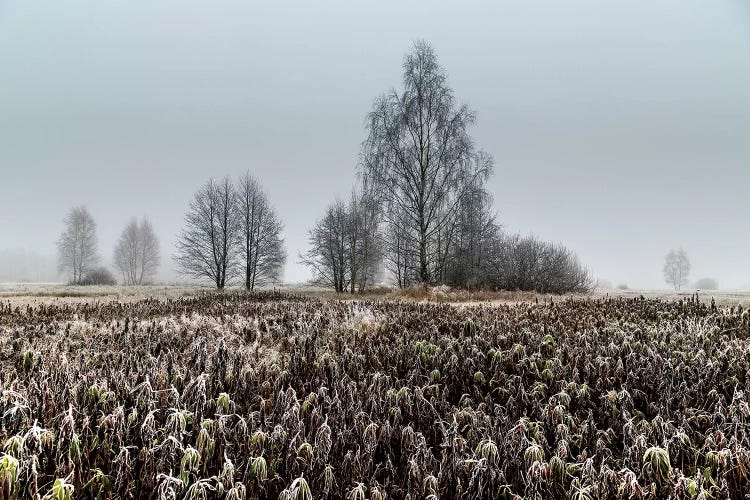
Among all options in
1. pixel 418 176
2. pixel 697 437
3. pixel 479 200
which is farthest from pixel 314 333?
pixel 479 200

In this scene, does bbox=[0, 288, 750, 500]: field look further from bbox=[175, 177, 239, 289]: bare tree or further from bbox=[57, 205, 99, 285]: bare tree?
bbox=[57, 205, 99, 285]: bare tree

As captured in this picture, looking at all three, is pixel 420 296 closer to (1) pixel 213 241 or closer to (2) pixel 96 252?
(1) pixel 213 241

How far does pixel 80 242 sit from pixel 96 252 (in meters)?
2.72

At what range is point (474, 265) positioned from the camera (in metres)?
27.7

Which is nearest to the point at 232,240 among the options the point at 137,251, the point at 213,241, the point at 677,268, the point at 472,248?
the point at 213,241

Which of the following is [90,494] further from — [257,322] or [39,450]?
[257,322]

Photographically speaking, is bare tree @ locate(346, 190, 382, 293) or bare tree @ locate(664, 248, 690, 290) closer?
bare tree @ locate(346, 190, 382, 293)

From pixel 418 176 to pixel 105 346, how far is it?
18.9 m

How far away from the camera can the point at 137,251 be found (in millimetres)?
78312

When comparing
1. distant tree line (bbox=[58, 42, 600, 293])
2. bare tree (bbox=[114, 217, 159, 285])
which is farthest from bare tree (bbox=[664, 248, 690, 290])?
bare tree (bbox=[114, 217, 159, 285])

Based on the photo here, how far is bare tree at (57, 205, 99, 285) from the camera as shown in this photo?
65062mm

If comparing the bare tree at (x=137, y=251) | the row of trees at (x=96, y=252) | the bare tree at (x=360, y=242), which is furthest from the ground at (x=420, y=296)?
the bare tree at (x=137, y=251)

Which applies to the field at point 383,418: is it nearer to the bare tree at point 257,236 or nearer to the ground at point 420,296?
the ground at point 420,296

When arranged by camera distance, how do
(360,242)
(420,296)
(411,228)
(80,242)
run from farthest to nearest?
(80,242), (360,242), (411,228), (420,296)
